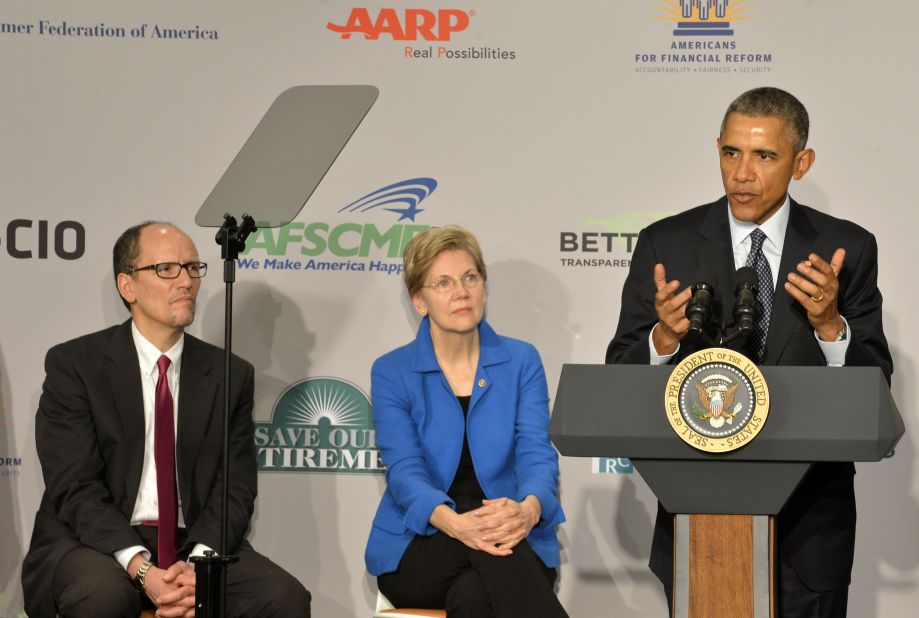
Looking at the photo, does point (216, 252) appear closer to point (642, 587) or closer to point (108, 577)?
point (108, 577)

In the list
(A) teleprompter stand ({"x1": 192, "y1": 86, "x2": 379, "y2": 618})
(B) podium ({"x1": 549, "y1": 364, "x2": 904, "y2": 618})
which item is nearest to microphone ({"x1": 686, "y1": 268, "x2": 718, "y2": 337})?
(B) podium ({"x1": 549, "y1": 364, "x2": 904, "y2": 618})

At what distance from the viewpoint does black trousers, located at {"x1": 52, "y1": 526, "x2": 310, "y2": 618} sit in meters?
3.31

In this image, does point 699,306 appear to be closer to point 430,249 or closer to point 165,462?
point 430,249

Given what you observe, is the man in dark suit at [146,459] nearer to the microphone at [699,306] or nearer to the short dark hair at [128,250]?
the short dark hair at [128,250]

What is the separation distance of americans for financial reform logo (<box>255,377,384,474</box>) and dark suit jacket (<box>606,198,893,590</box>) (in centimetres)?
177

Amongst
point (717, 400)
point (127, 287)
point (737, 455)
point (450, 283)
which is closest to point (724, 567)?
point (737, 455)

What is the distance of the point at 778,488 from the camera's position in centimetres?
224

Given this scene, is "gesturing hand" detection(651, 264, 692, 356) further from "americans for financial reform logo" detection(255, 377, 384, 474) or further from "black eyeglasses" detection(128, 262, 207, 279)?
"americans for financial reform logo" detection(255, 377, 384, 474)

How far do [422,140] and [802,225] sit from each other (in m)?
1.94

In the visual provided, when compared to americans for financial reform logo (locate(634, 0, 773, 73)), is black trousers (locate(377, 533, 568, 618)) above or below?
below

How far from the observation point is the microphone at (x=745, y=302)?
2.27 metres

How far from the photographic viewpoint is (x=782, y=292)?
2.78 m

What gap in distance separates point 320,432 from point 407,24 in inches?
64.1

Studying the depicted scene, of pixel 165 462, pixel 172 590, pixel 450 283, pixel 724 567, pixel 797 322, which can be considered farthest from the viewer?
pixel 450 283
